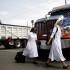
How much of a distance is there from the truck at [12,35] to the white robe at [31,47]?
17518 mm

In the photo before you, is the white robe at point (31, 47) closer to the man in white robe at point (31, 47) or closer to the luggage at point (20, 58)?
the man in white robe at point (31, 47)

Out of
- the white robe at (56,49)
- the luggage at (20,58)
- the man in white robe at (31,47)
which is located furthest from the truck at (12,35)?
the white robe at (56,49)

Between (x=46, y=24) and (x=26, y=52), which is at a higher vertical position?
(x=46, y=24)

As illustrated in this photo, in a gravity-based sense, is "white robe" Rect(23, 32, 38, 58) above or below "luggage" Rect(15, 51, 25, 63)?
above

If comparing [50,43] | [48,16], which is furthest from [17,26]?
[50,43]

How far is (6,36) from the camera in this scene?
108ft

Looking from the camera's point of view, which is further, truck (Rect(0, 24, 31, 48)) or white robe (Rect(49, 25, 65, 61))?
truck (Rect(0, 24, 31, 48))

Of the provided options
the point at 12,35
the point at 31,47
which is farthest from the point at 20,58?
the point at 12,35

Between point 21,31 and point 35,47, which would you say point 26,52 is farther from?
point 21,31

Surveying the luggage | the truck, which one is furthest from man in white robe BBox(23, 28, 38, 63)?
the truck

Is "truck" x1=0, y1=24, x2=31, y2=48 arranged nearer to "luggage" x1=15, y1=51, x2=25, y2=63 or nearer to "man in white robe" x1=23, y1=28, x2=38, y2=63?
"luggage" x1=15, y1=51, x2=25, y2=63

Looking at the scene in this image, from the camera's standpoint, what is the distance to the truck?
3228 centimetres

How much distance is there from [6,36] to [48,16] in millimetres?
16950

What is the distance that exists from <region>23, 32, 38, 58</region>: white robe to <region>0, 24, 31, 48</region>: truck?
57.5ft
